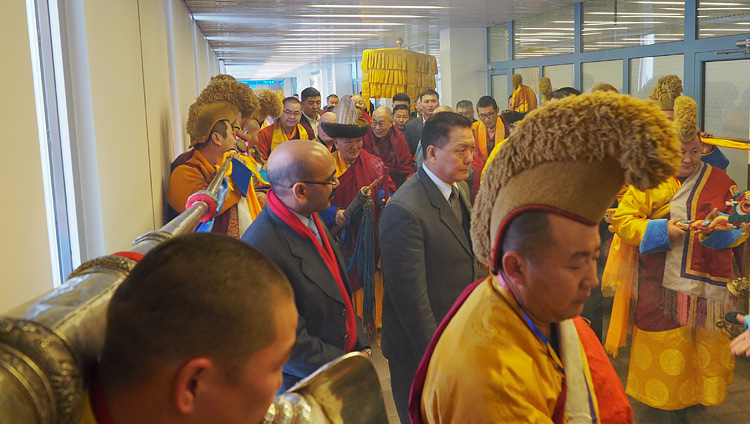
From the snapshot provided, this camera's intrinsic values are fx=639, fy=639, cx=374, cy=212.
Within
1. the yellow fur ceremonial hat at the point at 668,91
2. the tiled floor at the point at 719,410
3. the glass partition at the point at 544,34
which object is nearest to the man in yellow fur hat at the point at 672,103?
the yellow fur ceremonial hat at the point at 668,91

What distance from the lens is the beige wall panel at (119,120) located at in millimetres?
2635

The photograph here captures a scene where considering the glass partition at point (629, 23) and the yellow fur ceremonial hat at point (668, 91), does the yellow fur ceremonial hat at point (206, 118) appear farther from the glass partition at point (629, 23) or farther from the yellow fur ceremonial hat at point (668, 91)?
the glass partition at point (629, 23)

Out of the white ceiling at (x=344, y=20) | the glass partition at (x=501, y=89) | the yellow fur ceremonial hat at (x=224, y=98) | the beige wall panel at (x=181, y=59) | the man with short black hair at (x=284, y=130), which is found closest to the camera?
the yellow fur ceremonial hat at (x=224, y=98)

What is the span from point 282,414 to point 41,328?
0.35 meters

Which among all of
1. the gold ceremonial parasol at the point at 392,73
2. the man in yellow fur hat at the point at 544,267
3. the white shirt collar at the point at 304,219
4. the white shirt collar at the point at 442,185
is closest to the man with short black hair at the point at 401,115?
the gold ceremonial parasol at the point at 392,73

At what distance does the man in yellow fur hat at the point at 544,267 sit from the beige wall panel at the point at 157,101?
262 centimetres

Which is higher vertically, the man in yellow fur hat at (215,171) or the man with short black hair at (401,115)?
the man with short black hair at (401,115)

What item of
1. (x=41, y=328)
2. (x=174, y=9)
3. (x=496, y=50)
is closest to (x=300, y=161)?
(x=41, y=328)

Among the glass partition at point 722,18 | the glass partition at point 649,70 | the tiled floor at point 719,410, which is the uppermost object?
the glass partition at point 722,18

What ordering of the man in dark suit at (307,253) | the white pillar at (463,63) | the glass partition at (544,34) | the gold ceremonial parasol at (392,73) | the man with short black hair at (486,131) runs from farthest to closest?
the white pillar at (463,63) < the glass partition at (544,34) < the gold ceremonial parasol at (392,73) < the man with short black hair at (486,131) < the man in dark suit at (307,253)

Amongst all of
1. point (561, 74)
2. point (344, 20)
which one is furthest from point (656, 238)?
point (344, 20)

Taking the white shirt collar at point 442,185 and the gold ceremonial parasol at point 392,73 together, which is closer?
the white shirt collar at point 442,185

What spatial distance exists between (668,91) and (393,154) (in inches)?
105

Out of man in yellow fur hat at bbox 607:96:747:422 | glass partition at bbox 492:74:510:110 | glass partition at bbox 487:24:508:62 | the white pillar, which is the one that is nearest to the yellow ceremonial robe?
man in yellow fur hat at bbox 607:96:747:422
